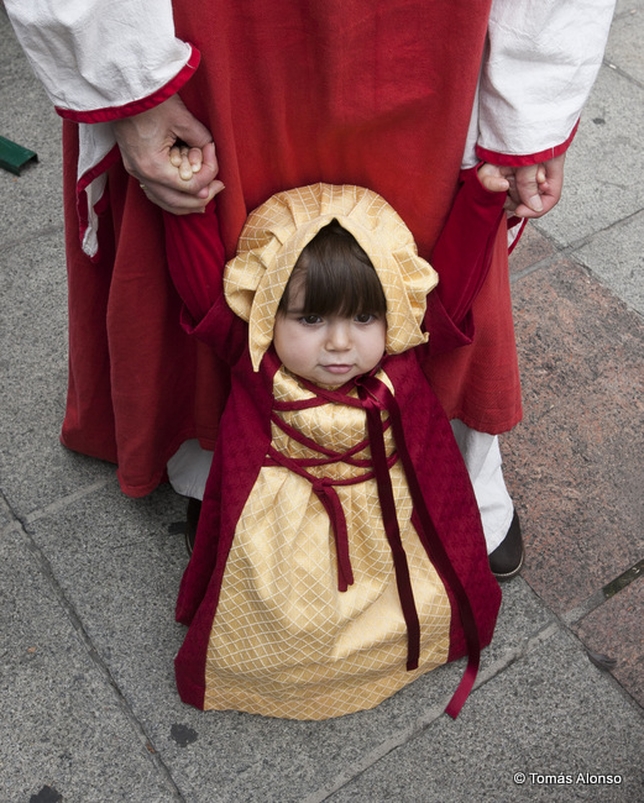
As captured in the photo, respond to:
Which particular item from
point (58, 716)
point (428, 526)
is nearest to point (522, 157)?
point (428, 526)

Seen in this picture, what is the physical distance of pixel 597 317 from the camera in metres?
2.79

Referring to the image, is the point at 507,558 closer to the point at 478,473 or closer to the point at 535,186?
the point at 478,473

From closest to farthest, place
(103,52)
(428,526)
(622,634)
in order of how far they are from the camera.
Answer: (103,52)
(428,526)
(622,634)

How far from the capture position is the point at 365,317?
158cm

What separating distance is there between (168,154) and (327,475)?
66 centimetres

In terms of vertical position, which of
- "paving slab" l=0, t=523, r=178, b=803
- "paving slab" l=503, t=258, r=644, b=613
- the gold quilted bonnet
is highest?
the gold quilted bonnet

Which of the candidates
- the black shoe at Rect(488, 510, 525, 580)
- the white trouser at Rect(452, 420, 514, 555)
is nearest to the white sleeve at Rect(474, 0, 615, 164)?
the white trouser at Rect(452, 420, 514, 555)

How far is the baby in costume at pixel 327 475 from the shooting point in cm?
155

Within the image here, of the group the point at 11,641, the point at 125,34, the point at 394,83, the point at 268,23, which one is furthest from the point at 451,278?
the point at 11,641

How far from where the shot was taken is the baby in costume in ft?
5.09

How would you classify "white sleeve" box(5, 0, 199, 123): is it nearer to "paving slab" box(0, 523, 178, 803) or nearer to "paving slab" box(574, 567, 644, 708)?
"paving slab" box(0, 523, 178, 803)

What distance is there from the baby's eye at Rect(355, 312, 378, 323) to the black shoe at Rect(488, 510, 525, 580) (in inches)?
32.6

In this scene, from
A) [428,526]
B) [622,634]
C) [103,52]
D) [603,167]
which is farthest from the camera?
[603,167]

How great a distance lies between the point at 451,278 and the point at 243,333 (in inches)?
15.4
